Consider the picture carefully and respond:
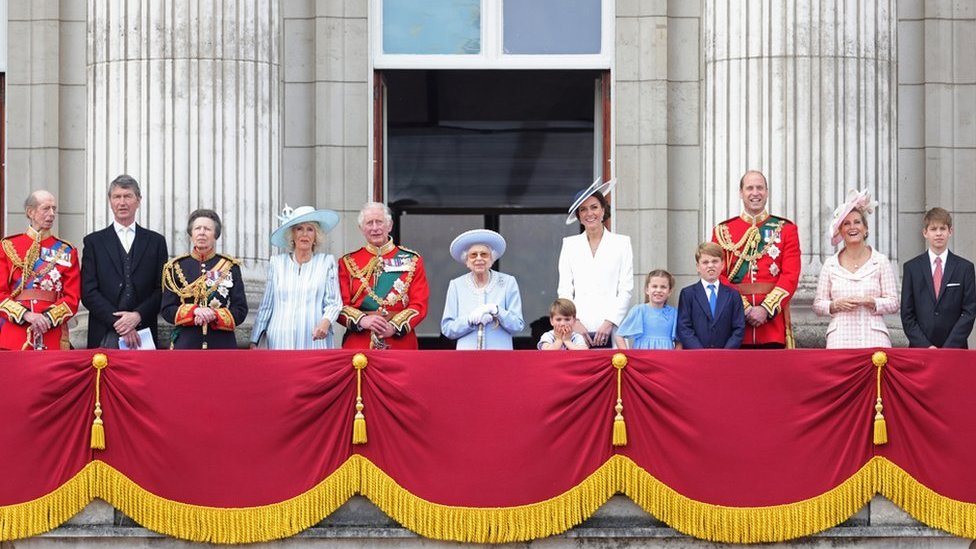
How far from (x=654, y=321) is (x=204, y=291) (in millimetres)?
3156

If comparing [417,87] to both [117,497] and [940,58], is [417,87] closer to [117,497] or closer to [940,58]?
[940,58]

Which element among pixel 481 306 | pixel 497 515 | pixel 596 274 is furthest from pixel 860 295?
pixel 497 515

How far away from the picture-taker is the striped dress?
14.2m

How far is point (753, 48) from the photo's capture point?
16.2 metres

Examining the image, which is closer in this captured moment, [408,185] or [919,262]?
[919,262]

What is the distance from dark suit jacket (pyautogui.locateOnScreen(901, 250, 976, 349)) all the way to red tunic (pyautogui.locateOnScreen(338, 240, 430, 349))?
11.4ft

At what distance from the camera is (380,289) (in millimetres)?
14305

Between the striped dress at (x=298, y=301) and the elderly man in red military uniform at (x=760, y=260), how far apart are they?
2.82 metres

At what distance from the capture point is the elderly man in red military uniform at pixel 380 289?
1420 cm

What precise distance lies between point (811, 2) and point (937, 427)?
14.5ft

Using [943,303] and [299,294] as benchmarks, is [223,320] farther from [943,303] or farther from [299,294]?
[943,303]

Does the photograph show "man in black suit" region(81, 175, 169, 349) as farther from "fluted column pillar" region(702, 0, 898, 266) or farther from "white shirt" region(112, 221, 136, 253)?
"fluted column pillar" region(702, 0, 898, 266)

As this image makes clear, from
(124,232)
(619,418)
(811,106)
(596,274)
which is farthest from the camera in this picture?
(811,106)

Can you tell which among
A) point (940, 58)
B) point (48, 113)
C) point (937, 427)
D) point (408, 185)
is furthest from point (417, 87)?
point (937, 427)
